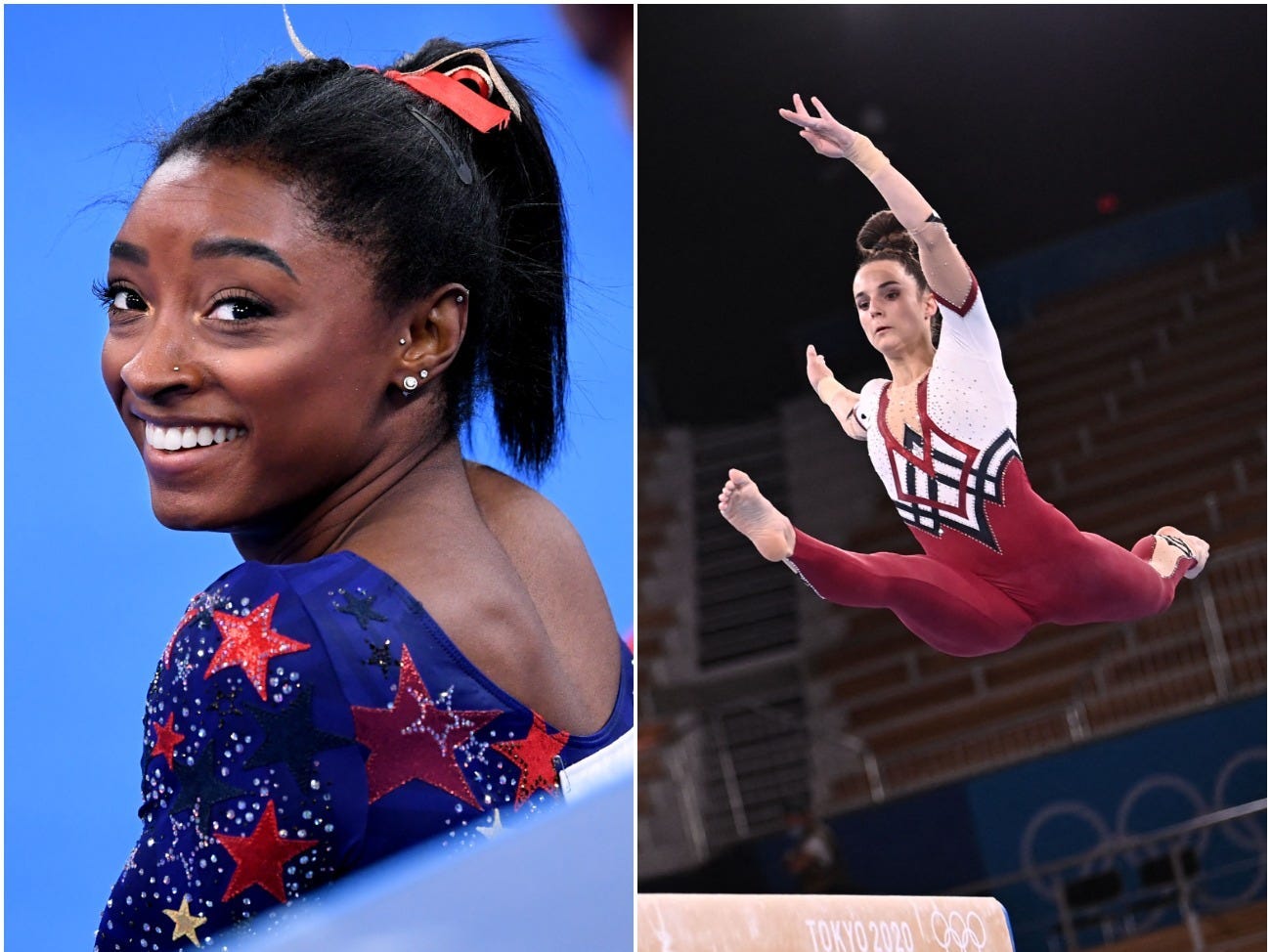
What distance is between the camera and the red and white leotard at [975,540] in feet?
11.4

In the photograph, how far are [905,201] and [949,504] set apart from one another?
2.34ft

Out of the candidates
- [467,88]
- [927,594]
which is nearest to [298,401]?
[467,88]

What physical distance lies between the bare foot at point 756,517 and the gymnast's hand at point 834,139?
31.5 inches

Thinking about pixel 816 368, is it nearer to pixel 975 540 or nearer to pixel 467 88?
pixel 975 540

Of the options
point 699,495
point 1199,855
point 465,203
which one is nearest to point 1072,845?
point 1199,855

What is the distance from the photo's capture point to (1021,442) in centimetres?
352

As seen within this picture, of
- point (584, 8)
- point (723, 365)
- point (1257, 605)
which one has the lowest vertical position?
point (1257, 605)

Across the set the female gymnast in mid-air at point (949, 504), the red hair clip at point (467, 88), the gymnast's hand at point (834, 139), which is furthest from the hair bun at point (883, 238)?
the red hair clip at point (467, 88)

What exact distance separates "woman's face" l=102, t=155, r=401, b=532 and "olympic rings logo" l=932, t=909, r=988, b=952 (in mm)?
1813

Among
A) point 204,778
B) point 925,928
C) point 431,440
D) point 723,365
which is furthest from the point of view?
point 723,365

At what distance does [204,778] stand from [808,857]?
1.81 m

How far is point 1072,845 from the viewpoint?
3.56 m

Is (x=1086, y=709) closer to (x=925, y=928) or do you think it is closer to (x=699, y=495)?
(x=925, y=928)

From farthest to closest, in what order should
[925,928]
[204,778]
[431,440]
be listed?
[925,928] → [431,440] → [204,778]
